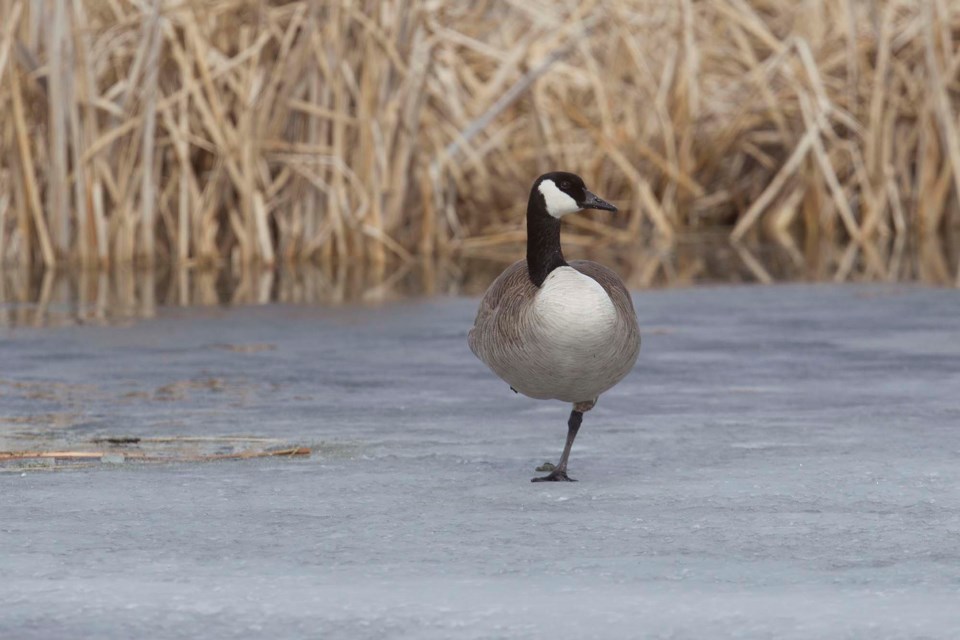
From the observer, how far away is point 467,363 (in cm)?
623

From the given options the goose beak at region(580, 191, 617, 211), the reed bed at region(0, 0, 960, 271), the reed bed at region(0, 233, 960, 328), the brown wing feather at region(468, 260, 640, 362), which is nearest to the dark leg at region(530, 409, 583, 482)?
the brown wing feather at region(468, 260, 640, 362)

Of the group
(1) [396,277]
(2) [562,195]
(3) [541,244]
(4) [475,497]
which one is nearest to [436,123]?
(1) [396,277]

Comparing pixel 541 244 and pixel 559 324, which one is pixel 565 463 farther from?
pixel 541 244

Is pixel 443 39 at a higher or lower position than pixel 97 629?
higher

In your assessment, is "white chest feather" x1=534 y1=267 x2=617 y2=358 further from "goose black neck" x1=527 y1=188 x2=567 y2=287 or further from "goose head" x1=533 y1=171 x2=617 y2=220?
"goose head" x1=533 y1=171 x2=617 y2=220

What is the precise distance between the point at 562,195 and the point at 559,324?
631mm

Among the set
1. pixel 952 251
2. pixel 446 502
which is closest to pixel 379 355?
pixel 446 502

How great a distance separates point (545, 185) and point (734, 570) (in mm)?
1664

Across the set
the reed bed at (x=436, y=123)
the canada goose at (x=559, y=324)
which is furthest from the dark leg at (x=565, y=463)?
the reed bed at (x=436, y=123)

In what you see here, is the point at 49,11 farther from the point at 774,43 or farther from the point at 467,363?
the point at 774,43

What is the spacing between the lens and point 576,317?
400 centimetres

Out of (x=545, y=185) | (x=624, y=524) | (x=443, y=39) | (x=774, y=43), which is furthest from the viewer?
(x=774, y=43)

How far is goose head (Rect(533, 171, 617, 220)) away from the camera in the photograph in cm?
453

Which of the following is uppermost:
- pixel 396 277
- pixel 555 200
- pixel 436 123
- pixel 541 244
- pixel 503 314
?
pixel 436 123
